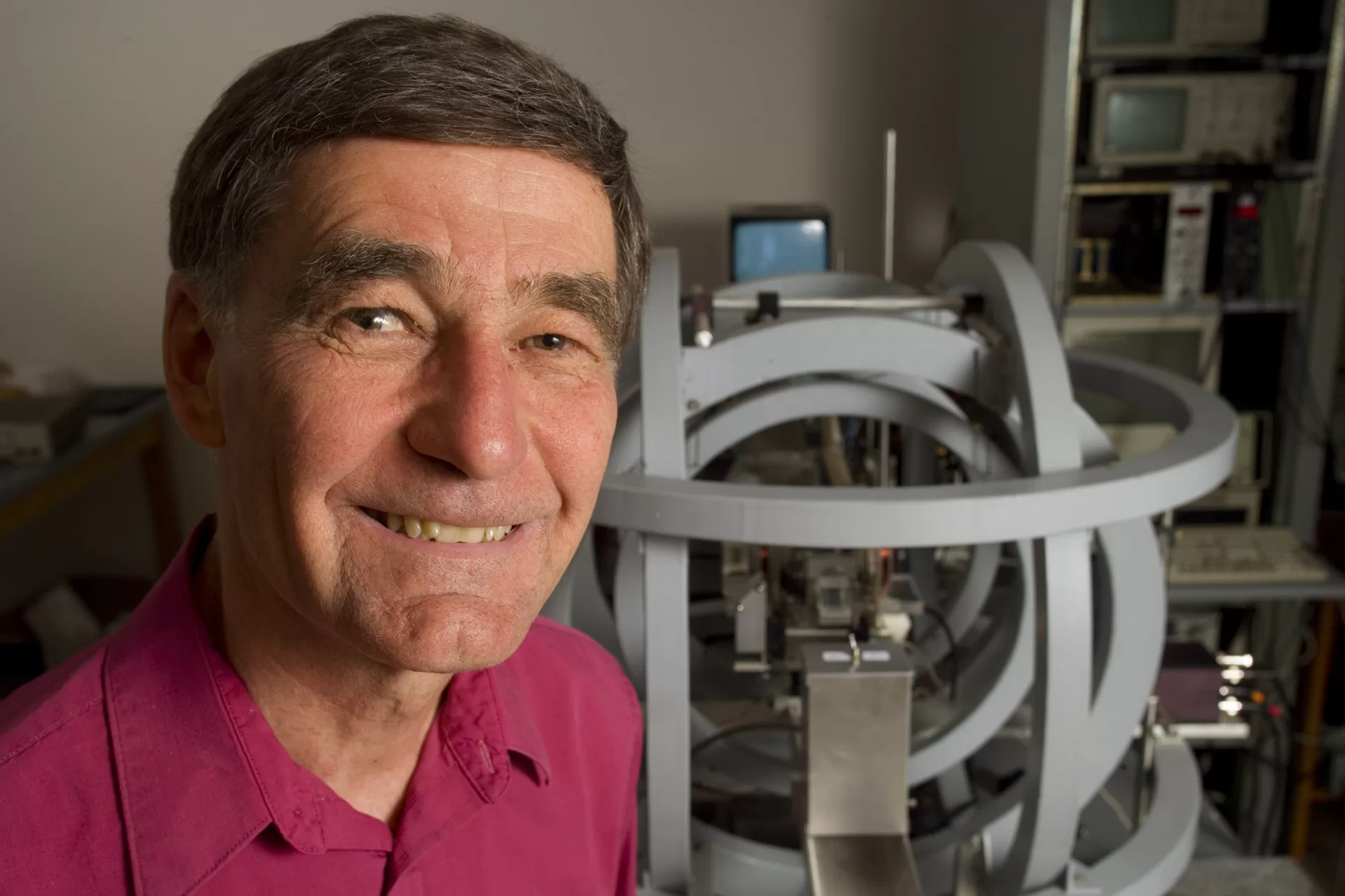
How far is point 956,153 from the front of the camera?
2777mm

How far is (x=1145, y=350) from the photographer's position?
2434 millimetres

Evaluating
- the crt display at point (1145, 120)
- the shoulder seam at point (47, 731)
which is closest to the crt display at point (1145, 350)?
the crt display at point (1145, 120)

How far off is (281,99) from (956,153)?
245 cm

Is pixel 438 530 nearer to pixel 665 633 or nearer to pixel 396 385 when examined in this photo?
pixel 396 385

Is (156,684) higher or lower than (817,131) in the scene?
lower

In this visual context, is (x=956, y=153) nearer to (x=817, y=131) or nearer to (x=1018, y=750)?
(x=817, y=131)

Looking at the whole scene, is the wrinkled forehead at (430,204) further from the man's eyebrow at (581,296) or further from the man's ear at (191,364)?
the man's ear at (191,364)

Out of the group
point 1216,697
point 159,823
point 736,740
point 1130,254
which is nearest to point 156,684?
point 159,823

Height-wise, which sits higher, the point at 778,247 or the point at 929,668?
the point at 778,247

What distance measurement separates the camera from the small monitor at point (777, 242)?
2.39 metres

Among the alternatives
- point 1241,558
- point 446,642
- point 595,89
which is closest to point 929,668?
point 1241,558

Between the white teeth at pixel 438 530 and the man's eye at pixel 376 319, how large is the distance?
12cm

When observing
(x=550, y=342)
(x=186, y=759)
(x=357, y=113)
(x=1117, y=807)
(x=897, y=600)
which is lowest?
(x=1117, y=807)

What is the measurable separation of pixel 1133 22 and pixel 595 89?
1.28 m
